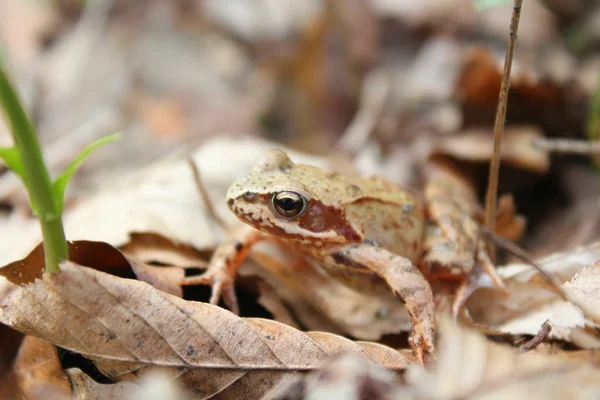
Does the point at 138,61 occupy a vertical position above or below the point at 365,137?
above

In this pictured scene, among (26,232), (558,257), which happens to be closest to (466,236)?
(558,257)

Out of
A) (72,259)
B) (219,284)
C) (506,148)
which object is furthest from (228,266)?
(506,148)

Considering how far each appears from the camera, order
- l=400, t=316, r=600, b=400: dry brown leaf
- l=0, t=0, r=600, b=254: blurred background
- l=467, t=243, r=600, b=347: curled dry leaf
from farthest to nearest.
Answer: l=0, t=0, r=600, b=254: blurred background → l=467, t=243, r=600, b=347: curled dry leaf → l=400, t=316, r=600, b=400: dry brown leaf

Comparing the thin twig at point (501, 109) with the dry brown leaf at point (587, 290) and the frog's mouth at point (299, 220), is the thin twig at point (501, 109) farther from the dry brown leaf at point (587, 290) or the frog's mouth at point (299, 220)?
the frog's mouth at point (299, 220)

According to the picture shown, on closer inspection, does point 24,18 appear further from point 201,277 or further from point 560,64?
point 560,64

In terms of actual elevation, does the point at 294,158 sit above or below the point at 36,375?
above

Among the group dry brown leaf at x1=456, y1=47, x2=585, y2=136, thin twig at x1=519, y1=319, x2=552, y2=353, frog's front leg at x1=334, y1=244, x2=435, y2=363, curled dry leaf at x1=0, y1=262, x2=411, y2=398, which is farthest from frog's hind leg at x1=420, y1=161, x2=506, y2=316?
dry brown leaf at x1=456, y1=47, x2=585, y2=136

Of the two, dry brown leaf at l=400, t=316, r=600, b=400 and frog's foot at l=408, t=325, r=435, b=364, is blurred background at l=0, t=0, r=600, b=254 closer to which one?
frog's foot at l=408, t=325, r=435, b=364

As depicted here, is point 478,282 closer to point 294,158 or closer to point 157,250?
point 294,158
